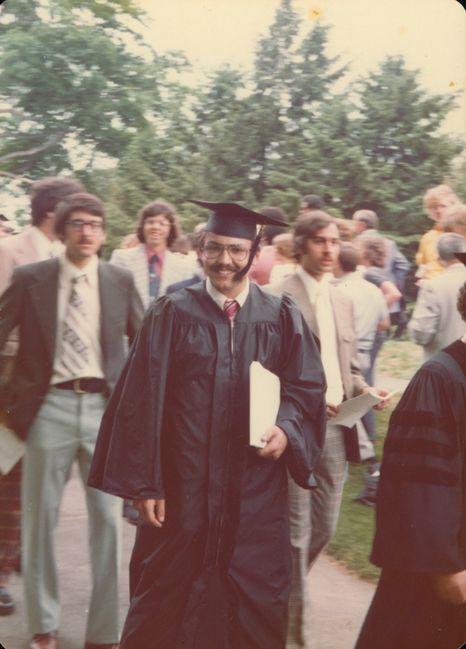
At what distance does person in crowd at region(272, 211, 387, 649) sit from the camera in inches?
139

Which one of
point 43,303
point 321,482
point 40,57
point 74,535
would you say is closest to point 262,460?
point 321,482

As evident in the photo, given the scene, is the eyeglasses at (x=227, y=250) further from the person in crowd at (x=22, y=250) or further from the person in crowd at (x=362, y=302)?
the person in crowd at (x=362, y=302)

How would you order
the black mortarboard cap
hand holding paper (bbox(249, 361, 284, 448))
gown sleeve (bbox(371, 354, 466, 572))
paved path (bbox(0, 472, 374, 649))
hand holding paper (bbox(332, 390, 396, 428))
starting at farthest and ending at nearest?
paved path (bbox(0, 472, 374, 649)), hand holding paper (bbox(332, 390, 396, 428)), the black mortarboard cap, hand holding paper (bbox(249, 361, 284, 448)), gown sleeve (bbox(371, 354, 466, 572))

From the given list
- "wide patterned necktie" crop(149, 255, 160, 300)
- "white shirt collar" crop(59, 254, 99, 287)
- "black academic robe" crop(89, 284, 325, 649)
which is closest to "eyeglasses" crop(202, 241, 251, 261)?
"black academic robe" crop(89, 284, 325, 649)

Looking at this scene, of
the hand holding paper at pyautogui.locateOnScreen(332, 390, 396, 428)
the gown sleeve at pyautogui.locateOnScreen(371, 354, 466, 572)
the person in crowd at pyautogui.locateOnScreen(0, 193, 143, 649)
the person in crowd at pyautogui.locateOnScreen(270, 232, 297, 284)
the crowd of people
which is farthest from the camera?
the person in crowd at pyautogui.locateOnScreen(270, 232, 297, 284)

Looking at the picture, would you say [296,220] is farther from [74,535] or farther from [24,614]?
[24,614]

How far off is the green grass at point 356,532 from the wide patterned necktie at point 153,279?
1.16 meters

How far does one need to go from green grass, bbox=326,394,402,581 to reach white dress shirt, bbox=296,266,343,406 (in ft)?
1.97

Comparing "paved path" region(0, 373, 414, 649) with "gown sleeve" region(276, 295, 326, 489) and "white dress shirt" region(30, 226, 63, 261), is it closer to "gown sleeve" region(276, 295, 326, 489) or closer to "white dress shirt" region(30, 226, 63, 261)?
"gown sleeve" region(276, 295, 326, 489)

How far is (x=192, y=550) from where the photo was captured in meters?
2.93

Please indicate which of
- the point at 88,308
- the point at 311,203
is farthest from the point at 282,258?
the point at 88,308

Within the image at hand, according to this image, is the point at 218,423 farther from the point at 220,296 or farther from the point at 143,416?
the point at 220,296

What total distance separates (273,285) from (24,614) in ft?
5.76

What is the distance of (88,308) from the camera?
346cm
